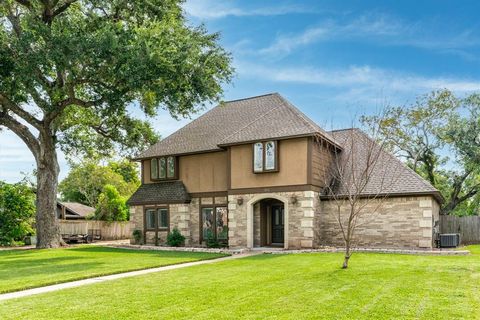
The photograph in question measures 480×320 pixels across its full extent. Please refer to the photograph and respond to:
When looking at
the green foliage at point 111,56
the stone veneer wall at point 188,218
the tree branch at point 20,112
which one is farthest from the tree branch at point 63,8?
the stone veneer wall at point 188,218

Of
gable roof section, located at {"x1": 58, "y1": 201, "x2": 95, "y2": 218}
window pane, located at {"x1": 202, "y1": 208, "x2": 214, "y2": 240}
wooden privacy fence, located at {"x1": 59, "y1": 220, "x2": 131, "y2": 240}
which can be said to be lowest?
wooden privacy fence, located at {"x1": 59, "y1": 220, "x2": 131, "y2": 240}

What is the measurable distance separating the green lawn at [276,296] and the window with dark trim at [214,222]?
10256 mm

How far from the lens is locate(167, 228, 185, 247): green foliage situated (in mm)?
22484

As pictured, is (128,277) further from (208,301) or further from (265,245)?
(265,245)

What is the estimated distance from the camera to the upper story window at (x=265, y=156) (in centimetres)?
1969

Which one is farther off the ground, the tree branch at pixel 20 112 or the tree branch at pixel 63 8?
the tree branch at pixel 63 8

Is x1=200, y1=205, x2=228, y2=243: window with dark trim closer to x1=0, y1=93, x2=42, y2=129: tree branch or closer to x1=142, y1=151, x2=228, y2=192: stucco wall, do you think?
x1=142, y1=151, x2=228, y2=192: stucco wall

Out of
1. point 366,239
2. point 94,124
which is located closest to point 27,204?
point 94,124

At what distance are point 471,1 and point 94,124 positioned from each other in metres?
20.2

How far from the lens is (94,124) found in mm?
25734

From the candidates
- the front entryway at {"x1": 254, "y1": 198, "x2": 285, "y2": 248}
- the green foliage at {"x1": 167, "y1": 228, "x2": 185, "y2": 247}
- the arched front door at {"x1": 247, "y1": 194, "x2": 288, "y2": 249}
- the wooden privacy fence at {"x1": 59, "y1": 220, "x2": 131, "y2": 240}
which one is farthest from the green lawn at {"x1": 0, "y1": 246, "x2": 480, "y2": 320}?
the wooden privacy fence at {"x1": 59, "y1": 220, "x2": 131, "y2": 240}

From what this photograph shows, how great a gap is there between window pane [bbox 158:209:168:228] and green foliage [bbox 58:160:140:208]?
25.3 metres

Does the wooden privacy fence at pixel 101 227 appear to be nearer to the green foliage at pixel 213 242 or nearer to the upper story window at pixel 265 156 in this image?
the green foliage at pixel 213 242

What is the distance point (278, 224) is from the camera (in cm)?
2125
